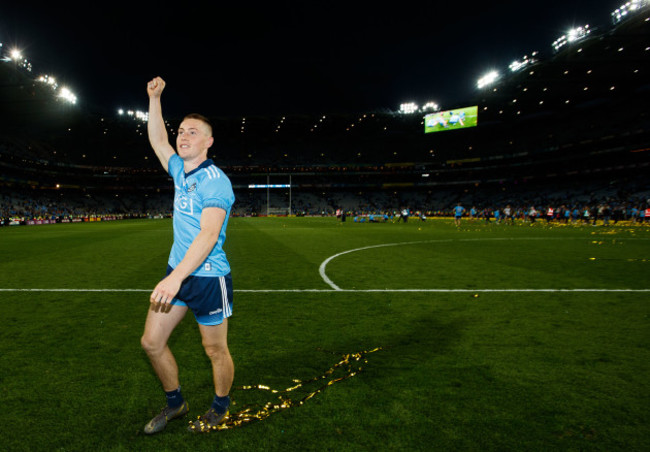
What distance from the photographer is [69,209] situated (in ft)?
208

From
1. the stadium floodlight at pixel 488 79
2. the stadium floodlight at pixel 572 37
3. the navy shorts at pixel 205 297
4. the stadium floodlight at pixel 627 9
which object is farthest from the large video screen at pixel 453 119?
the navy shorts at pixel 205 297

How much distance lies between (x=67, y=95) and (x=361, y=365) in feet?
213

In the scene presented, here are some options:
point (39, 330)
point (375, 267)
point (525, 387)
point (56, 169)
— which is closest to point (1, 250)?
point (39, 330)

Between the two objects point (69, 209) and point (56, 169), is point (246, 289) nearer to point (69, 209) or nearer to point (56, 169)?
point (69, 209)

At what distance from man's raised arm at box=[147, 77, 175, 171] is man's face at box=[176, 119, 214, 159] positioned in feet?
1.76

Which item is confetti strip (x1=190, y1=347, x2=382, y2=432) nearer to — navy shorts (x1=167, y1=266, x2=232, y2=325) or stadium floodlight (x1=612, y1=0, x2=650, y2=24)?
navy shorts (x1=167, y1=266, x2=232, y2=325)

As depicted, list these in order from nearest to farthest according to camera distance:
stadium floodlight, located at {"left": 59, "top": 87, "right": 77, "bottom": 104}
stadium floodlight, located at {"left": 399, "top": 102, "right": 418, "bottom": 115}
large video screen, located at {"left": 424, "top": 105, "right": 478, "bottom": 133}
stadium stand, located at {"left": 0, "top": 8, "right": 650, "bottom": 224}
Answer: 1. stadium stand, located at {"left": 0, "top": 8, "right": 650, "bottom": 224}
2. stadium floodlight, located at {"left": 59, "top": 87, "right": 77, "bottom": 104}
3. large video screen, located at {"left": 424, "top": 105, "right": 478, "bottom": 133}
4. stadium floodlight, located at {"left": 399, "top": 102, "right": 418, "bottom": 115}

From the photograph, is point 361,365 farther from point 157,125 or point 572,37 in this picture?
point 572,37

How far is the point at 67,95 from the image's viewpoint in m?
52.8

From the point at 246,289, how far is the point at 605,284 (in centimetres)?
770

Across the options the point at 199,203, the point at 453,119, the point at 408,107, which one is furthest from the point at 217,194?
the point at 408,107

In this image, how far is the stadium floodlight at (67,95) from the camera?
51.5m

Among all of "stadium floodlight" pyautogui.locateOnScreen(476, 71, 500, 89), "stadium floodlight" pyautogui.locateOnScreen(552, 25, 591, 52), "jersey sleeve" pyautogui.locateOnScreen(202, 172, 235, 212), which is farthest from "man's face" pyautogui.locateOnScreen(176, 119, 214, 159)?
"stadium floodlight" pyautogui.locateOnScreen(476, 71, 500, 89)

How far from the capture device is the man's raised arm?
10.4 feet
